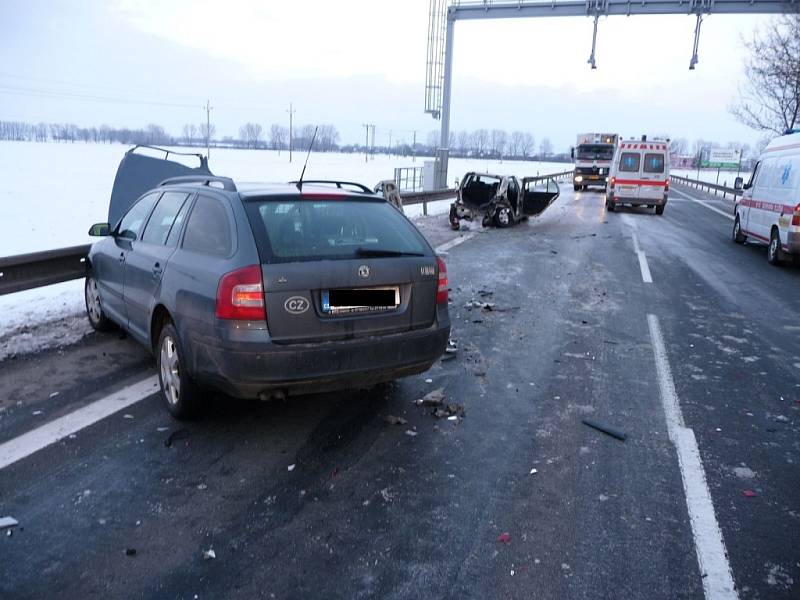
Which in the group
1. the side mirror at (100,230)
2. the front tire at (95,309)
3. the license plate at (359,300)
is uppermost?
the side mirror at (100,230)

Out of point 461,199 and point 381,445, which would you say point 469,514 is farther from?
point 461,199

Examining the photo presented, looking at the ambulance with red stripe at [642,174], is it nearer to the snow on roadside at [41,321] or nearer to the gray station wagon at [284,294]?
the snow on roadside at [41,321]

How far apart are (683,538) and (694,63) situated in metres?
21.1

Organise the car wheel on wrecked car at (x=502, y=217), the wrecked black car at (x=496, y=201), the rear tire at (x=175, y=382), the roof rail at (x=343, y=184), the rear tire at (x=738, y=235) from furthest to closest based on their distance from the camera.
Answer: the car wheel on wrecked car at (x=502, y=217)
the wrecked black car at (x=496, y=201)
the rear tire at (x=738, y=235)
the roof rail at (x=343, y=184)
the rear tire at (x=175, y=382)

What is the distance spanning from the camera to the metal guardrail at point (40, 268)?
6.41 metres

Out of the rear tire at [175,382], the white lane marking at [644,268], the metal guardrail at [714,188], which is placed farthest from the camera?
the metal guardrail at [714,188]

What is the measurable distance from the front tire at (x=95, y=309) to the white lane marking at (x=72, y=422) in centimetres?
150

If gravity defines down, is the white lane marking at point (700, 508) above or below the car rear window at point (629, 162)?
below

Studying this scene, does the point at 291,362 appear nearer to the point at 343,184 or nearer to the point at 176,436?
the point at 176,436

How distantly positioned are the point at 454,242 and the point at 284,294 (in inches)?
432

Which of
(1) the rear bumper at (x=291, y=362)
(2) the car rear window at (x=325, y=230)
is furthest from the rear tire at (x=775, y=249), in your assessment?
(1) the rear bumper at (x=291, y=362)

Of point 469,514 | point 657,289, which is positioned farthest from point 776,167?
point 469,514

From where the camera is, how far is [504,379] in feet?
17.9

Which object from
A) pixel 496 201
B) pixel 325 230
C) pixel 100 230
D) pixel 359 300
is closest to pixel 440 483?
pixel 359 300
